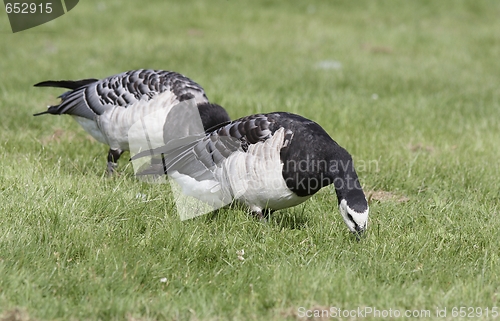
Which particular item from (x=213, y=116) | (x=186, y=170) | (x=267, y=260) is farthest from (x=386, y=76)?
(x=267, y=260)

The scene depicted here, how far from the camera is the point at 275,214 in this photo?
6621 mm

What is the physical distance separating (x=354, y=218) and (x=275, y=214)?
4.63ft

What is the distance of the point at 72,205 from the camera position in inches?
225

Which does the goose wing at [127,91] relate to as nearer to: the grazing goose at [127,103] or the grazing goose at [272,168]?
the grazing goose at [127,103]

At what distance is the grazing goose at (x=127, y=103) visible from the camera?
23.8 feet

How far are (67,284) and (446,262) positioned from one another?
3.27m

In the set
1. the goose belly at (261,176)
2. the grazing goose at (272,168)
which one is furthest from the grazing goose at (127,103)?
the goose belly at (261,176)

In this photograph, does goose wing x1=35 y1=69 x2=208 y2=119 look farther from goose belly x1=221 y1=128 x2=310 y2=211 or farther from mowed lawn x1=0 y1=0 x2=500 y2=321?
goose belly x1=221 y1=128 x2=310 y2=211

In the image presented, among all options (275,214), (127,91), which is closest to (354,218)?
(275,214)

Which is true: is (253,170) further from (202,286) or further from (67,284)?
(67,284)

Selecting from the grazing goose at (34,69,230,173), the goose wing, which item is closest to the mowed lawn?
the grazing goose at (34,69,230,173)

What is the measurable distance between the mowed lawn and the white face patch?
0.20 metres

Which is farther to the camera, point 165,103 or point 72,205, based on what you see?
point 165,103

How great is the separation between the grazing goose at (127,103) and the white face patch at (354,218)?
228 cm
